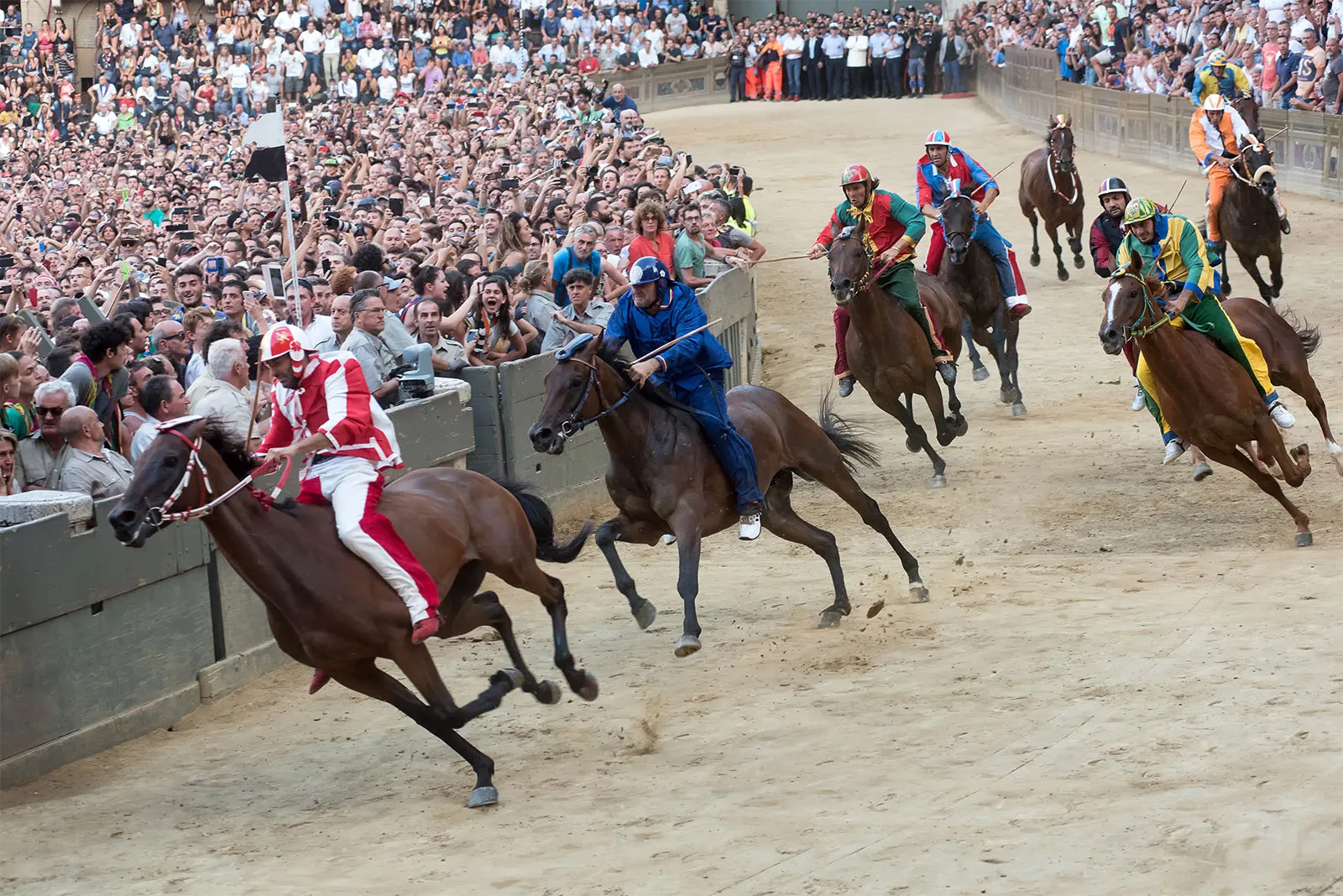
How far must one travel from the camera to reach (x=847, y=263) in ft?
43.8

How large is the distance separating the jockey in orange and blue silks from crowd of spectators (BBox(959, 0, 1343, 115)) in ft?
16.7

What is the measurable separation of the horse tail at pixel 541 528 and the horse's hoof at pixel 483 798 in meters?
1.93

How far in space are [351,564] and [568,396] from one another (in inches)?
78.0

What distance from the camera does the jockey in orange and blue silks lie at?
16.6 meters

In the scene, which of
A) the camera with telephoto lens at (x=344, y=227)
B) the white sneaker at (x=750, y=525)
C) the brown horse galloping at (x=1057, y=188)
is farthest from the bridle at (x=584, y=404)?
the brown horse galloping at (x=1057, y=188)

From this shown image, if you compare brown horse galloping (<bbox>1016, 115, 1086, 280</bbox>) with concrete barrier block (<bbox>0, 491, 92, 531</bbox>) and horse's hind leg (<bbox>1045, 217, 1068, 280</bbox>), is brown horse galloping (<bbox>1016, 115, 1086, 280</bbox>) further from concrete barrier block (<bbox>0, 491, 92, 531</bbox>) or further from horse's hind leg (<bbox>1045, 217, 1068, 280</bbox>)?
concrete barrier block (<bbox>0, 491, 92, 531</bbox>)

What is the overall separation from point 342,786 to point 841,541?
19.6 ft

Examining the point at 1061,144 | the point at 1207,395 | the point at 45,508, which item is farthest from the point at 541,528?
the point at 1061,144

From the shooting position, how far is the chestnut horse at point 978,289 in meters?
16.4

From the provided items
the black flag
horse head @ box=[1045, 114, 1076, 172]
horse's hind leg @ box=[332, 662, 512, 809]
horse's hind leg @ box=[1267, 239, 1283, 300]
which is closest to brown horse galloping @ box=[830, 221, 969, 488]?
the black flag

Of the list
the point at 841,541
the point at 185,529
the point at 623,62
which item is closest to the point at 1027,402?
the point at 841,541

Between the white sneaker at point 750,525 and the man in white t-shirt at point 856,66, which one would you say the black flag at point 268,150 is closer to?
the white sneaker at point 750,525

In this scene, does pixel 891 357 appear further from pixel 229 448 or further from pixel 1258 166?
pixel 229 448

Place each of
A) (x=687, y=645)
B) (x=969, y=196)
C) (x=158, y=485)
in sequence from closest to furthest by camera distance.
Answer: (x=158, y=485) → (x=687, y=645) → (x=969, y=196)
